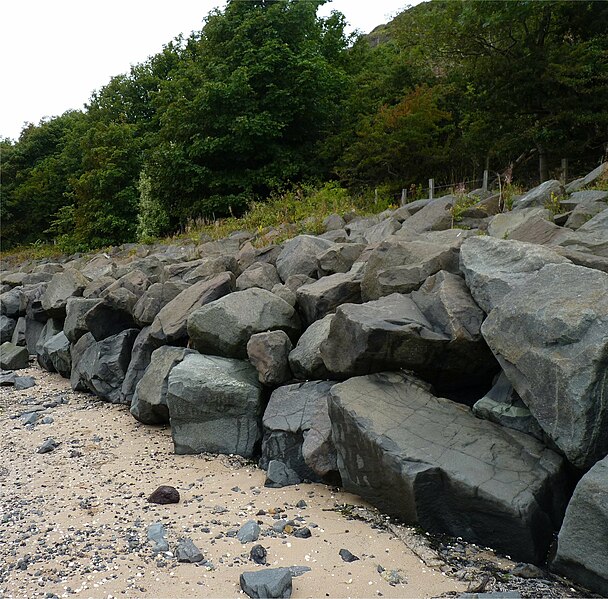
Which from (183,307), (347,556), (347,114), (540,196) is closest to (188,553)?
(347,556)

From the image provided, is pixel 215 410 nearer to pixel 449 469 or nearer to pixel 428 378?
pixel 428 378

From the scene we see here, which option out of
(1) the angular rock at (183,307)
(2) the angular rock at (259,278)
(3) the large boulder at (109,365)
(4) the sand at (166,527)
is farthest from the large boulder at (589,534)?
(3) the large boulder at (109,365)

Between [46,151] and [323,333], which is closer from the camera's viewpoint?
[323,333]

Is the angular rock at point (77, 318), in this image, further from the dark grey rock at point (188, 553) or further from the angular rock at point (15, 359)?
the dark grey rock at point (188, 553)

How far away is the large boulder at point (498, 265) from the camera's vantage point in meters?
3.99

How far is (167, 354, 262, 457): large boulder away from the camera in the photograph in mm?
4957

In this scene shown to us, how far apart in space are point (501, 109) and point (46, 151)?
30163mm

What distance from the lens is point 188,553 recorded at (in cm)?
333

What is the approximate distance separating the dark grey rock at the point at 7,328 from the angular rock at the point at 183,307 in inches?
252

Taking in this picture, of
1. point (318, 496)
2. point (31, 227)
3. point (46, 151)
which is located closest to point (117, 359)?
point (318, 496)

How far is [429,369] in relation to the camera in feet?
13.6

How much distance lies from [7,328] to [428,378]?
10.1m

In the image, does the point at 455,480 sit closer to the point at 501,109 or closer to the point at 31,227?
the point at 501,109

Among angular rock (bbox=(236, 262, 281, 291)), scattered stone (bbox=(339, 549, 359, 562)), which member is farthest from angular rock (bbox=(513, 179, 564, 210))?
scattered stone (bbox=(339, 549, 359, 562))
